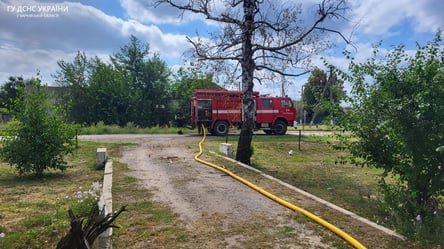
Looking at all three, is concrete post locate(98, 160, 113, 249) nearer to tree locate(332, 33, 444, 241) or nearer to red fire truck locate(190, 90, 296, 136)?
tree locate(332, 33, 444, 241)

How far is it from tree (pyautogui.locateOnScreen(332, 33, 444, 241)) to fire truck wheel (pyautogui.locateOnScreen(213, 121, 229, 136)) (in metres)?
13.0

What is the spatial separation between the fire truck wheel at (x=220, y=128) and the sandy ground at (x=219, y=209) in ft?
31.4

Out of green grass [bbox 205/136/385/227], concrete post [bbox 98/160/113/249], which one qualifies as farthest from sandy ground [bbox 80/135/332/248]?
green grass [bbox 205/136/385/227]

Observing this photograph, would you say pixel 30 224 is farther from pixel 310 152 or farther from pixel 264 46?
pixel 310 152

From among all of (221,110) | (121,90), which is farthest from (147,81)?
(221,110)

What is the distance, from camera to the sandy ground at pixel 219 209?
3.45 metres

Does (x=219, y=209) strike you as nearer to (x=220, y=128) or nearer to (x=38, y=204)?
(x=38, y=204)

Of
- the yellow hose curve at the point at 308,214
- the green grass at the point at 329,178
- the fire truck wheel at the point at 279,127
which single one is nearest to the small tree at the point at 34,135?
the yellow hose curve at the point at 308,214

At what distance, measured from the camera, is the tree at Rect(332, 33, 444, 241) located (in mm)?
3857

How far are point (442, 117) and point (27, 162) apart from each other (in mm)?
7305

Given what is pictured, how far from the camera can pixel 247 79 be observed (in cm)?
847

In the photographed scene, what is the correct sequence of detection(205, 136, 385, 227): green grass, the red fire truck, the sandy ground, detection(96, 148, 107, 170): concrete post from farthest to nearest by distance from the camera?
1. the red fire truck
2. detection(96, 148, 107, 170): concrete post
3. detection(205, 136, 385, 227): green grass
4. the sandy ground

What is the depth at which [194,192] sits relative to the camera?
5445mm

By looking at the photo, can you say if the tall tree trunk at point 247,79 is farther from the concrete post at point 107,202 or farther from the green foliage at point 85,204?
the green foliage at point 85,204
